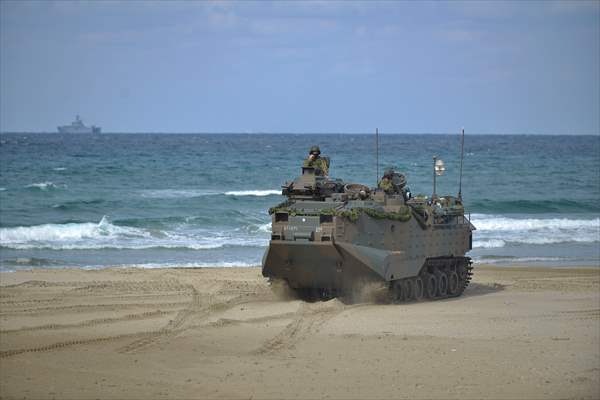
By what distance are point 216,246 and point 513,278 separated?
384 inches

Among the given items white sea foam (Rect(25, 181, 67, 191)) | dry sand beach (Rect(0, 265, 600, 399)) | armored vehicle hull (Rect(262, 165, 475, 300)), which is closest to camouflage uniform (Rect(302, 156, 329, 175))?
armored vehicle hull (Rect(262, 165, 475, 300))

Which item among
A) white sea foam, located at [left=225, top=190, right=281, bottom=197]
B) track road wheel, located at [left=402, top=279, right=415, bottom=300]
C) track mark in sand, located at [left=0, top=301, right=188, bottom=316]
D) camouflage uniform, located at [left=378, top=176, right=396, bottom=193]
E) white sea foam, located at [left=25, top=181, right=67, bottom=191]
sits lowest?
track mark in sand, located at [left=0, top=301, right=188, bottom=316]

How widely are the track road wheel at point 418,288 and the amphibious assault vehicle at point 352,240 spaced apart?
15 mm

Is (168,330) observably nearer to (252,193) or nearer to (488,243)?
(488,243)

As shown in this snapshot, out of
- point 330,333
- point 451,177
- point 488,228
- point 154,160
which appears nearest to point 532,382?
point 330,333

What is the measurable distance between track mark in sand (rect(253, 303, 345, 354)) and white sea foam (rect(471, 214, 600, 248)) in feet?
50.1

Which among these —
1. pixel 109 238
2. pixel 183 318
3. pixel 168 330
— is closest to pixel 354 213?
pixel 183 318

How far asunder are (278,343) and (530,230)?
23.5 metres

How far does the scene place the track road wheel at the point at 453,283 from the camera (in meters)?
24.0

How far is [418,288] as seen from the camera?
2297 centimetres

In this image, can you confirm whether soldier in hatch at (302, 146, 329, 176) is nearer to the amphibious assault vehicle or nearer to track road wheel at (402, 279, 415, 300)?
the amphibious assault vehicle

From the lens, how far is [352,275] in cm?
2123

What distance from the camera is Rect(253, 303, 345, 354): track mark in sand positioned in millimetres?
17469

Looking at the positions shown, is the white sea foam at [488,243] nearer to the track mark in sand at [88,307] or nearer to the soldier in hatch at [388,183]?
the soldier in hatch at [388,183]
